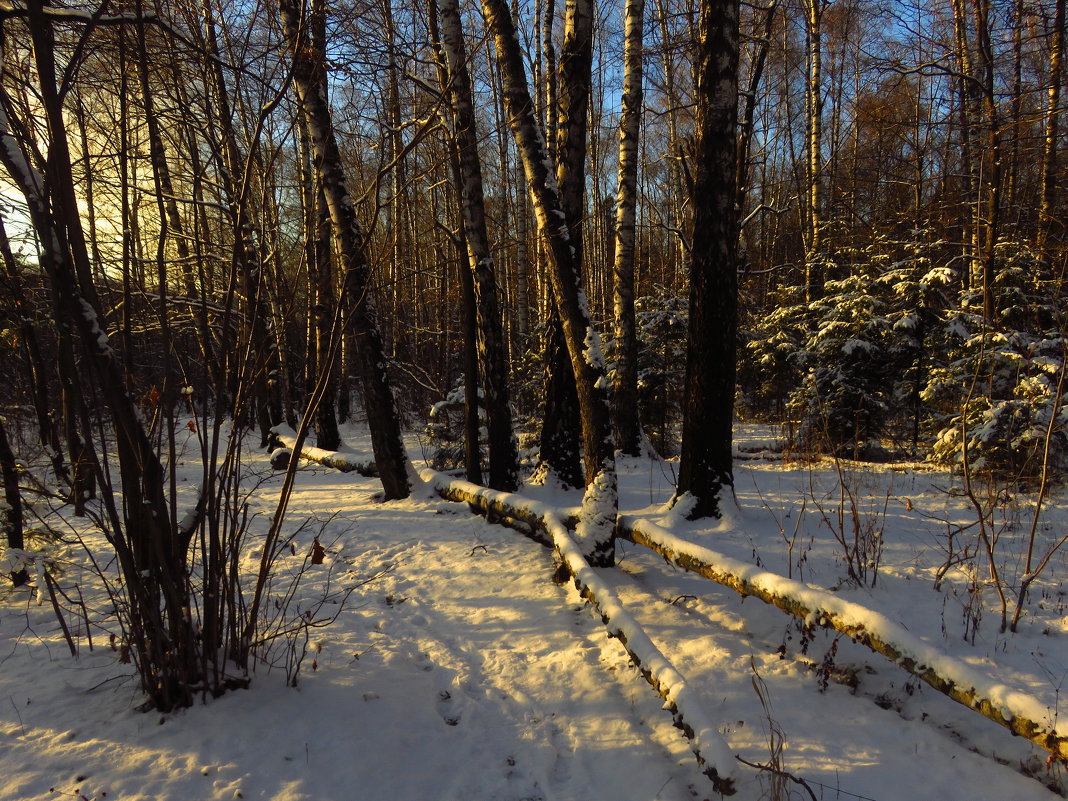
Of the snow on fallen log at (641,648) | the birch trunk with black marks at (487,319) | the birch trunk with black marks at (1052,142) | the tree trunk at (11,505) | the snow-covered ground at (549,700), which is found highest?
the birch trunk with black marks at (1052,142)

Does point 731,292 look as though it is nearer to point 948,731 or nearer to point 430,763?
point 948,731

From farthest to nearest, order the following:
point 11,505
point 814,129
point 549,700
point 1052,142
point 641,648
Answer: point 814,129 → point 1052,142 → point 11,505 → point 549,700 → point 641,648

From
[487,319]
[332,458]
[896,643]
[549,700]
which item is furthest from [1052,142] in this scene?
[332,458]

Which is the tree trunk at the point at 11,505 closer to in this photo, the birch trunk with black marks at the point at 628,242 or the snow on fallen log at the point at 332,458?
the snow on fallen log at the point at 332,458

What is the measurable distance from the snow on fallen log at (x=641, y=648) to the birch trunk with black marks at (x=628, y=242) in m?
4.14

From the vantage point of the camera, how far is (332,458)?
9.83 meters

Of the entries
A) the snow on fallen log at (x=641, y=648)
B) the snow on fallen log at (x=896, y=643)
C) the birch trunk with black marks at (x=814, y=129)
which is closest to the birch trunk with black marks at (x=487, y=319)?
the snow on fallen log at (x=641, y=648)

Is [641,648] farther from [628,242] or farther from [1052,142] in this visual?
[1052,142]

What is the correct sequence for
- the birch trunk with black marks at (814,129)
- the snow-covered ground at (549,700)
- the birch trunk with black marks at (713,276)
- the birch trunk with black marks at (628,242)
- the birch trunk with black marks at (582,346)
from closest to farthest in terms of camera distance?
the snow-covered ground at (549,700) → the birch trunk with black marks at (582,346) → the birch trunk with black marks at (713,276) → the birch trunk with black marks at (628,242) → the birch trunk with black marks at (814,129)

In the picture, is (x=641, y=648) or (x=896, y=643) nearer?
(x=896, y=643)

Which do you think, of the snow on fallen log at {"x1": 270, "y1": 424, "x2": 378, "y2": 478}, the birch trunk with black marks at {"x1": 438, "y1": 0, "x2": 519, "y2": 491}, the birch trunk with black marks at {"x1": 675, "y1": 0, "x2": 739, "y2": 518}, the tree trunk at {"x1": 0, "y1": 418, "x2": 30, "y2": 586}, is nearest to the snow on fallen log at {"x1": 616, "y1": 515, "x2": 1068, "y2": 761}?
the birch trunk with black marks at {"x1": 675, "y1": 0, "x2": 739, "y2": 518}

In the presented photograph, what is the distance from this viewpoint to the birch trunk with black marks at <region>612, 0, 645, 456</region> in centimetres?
865

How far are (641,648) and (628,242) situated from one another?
7323 millimetres

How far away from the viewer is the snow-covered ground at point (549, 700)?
228 centimetres
